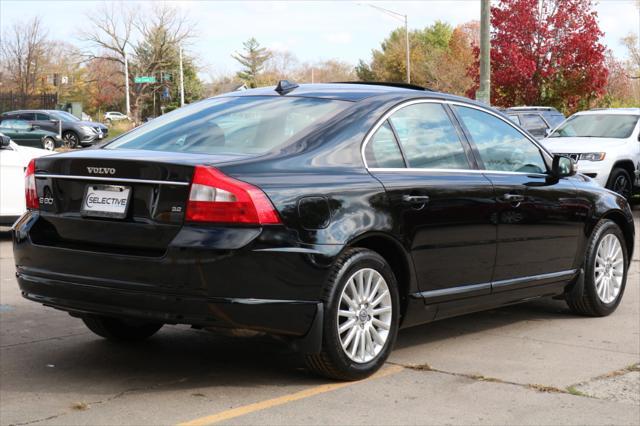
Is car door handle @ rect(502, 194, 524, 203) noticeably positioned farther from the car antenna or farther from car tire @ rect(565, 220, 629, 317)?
the car antenna

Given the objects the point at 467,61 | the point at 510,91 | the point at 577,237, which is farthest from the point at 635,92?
the point at 577,237

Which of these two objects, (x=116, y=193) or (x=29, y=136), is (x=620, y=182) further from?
(x=29, y=136)

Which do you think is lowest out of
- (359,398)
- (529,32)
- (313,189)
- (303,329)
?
(359,398)

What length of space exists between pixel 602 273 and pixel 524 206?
1285mm

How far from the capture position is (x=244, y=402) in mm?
5062

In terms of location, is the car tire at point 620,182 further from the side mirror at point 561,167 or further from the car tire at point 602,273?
the side mirror at point 561,167

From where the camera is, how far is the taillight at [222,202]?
16.2ft

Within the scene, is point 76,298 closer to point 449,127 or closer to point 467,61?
point 449,127

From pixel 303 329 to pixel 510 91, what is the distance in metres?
31.7

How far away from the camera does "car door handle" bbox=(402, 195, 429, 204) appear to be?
574cm

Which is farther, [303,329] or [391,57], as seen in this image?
[391,57]

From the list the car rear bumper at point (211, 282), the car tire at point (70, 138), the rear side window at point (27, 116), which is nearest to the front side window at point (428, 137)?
the car rear bumper at point (211, 282)

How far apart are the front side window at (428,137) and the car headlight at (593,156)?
10001mm

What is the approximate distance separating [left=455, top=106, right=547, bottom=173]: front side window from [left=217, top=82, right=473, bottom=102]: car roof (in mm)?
169
